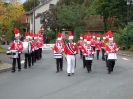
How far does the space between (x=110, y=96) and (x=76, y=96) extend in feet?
3.35

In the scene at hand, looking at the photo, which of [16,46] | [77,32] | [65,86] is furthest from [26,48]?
[77,32]

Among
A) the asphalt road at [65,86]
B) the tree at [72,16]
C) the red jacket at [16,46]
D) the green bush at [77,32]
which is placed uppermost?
the tree at [72,16]

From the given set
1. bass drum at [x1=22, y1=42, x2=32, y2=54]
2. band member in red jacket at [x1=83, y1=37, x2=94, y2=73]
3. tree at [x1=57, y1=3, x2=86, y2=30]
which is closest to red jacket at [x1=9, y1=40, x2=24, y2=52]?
bass drum at [x1=22, y1=42, x2=32, y2=54]

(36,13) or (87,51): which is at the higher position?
(36,13)

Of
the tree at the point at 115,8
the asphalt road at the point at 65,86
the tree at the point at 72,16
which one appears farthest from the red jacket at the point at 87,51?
the tree at the point at 72,16

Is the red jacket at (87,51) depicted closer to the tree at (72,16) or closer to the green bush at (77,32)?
the green bush at (77,32)

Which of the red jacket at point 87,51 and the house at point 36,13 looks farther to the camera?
the house at point 36,13

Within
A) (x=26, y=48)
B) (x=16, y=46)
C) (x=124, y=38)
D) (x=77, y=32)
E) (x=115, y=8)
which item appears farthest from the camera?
(x=77, y=32)

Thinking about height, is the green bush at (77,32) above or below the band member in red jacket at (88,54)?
above

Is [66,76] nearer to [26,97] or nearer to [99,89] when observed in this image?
[99,89]

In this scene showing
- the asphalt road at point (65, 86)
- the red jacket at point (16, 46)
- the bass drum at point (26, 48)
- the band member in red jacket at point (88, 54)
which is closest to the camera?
the asphalt road at point (65, 86)

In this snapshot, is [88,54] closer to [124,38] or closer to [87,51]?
[87,51]

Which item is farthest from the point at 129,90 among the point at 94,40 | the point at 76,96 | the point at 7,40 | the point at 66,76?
the point at 7,40

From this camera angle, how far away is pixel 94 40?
24266 millimetres
